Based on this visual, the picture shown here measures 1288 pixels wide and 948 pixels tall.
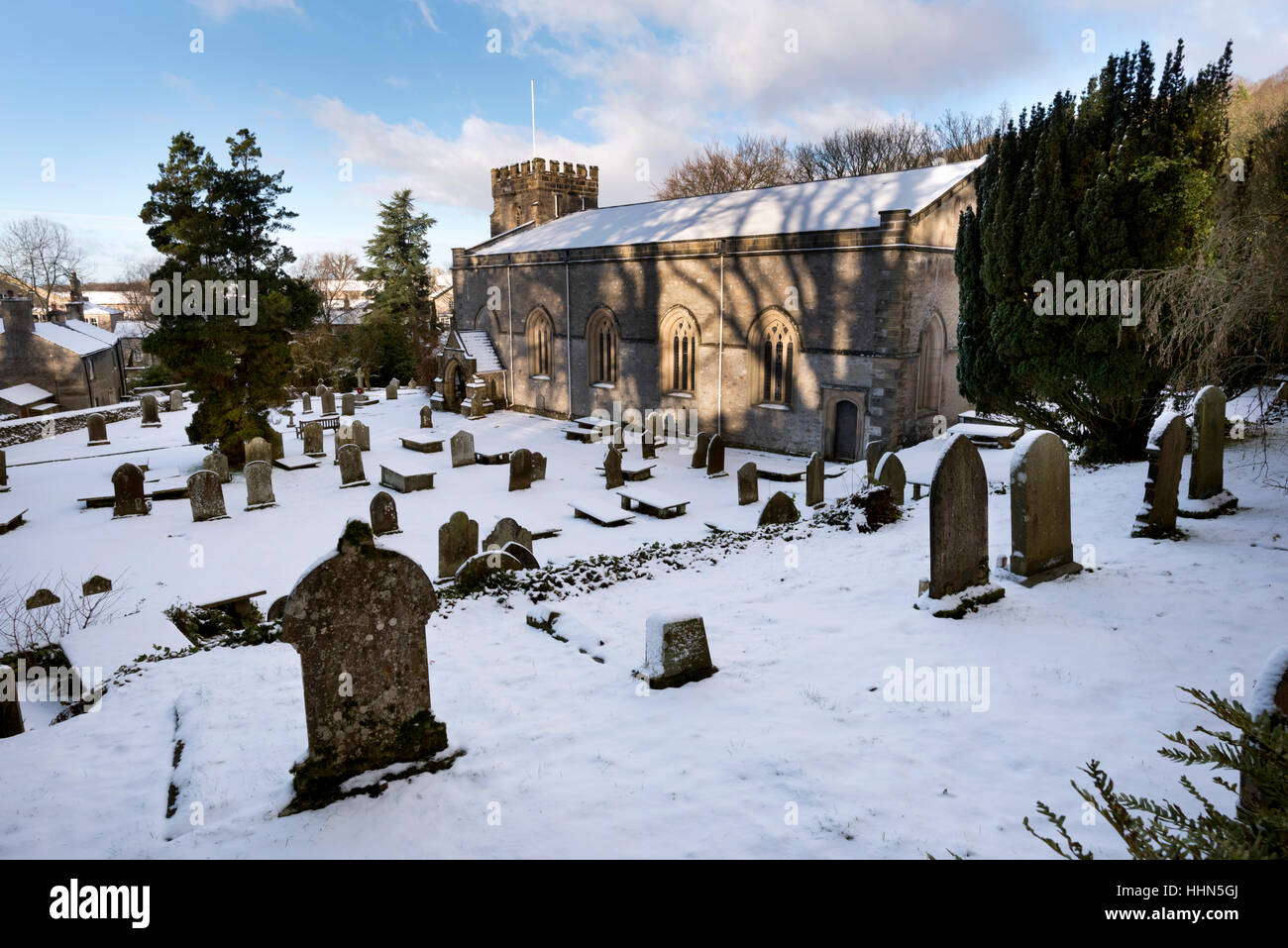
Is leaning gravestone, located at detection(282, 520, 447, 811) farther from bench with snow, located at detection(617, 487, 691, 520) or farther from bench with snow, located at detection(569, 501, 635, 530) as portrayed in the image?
bench with snow, located at detection(617, 487, 691, 520)

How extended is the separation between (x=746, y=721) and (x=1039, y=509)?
404 centimetres

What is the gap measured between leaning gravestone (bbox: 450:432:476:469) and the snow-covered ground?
9.60 m

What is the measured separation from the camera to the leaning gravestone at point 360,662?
403 cm

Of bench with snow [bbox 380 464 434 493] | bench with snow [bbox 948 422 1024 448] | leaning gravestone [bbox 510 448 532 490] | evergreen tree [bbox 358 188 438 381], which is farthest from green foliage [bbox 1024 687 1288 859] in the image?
evergreen tree [bbox 358 188 438 381]

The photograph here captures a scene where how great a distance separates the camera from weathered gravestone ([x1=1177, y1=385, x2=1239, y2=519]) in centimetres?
827

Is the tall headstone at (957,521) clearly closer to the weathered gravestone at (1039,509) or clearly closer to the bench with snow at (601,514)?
the weathered gravestone at (1039,509)

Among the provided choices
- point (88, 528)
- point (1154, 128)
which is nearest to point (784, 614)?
point (1154, 128)

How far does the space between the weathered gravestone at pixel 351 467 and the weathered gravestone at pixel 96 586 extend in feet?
23.9

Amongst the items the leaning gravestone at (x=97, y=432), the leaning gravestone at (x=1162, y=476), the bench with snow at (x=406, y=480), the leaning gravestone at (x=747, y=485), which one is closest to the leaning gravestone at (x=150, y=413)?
the leaning gravestone at (x=97, y=432)

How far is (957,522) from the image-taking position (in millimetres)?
6660

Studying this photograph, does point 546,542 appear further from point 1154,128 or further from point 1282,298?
point 1154,128

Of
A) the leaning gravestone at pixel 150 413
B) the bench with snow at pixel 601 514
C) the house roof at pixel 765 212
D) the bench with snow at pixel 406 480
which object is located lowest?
the bench with snow at pixel 601 514

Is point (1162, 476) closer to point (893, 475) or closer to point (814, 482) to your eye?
point (893, 475)
